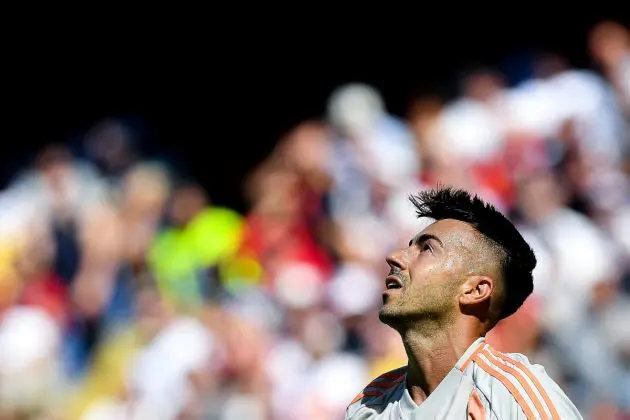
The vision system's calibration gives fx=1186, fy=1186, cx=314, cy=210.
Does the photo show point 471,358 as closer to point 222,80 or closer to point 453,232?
point 453,232

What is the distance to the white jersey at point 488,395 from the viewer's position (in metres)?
3.64

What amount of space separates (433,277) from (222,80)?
28.1 ft

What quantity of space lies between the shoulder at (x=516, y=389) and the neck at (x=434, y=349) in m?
0.09

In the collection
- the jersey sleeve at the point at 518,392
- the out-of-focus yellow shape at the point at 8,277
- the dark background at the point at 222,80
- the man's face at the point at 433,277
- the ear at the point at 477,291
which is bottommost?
the jersey sleeve at the point at 518,392

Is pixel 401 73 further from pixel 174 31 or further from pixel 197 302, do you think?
pixel 197 302

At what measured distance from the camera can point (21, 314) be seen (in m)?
9.29

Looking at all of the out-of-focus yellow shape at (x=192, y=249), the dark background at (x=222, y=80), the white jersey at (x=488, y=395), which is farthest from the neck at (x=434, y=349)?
the dark background at (x=222, y=80)

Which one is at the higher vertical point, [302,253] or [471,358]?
[302,253]

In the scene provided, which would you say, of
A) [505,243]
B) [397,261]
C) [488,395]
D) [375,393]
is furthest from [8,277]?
[488,395]

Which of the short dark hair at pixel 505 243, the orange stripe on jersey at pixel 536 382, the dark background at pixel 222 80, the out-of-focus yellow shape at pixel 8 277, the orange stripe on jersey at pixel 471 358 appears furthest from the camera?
the dark background at pixel 222 80

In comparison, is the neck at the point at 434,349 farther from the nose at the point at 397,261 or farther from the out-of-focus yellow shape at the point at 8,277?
the out-of-focus yellow shape at the point at 8,277

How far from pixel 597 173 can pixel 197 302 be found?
3213mm

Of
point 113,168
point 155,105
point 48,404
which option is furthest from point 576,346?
point 155,105

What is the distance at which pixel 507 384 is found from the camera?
3732 mm
